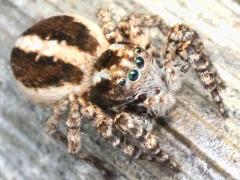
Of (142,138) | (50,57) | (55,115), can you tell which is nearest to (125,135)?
(142,138)

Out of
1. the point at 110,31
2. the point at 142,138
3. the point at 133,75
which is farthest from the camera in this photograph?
the point at 110,31

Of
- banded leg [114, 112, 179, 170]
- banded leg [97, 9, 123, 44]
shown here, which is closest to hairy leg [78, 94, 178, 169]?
banded leg [114, 112, 179, 170]

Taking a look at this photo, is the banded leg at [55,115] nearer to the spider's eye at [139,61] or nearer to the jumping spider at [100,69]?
the jumping spider at [100,69]

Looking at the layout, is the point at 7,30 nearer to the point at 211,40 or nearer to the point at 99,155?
the point at 99,155

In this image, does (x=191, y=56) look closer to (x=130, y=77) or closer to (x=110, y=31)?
(x=130, y=77)

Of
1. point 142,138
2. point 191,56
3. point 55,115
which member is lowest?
point 55,115
